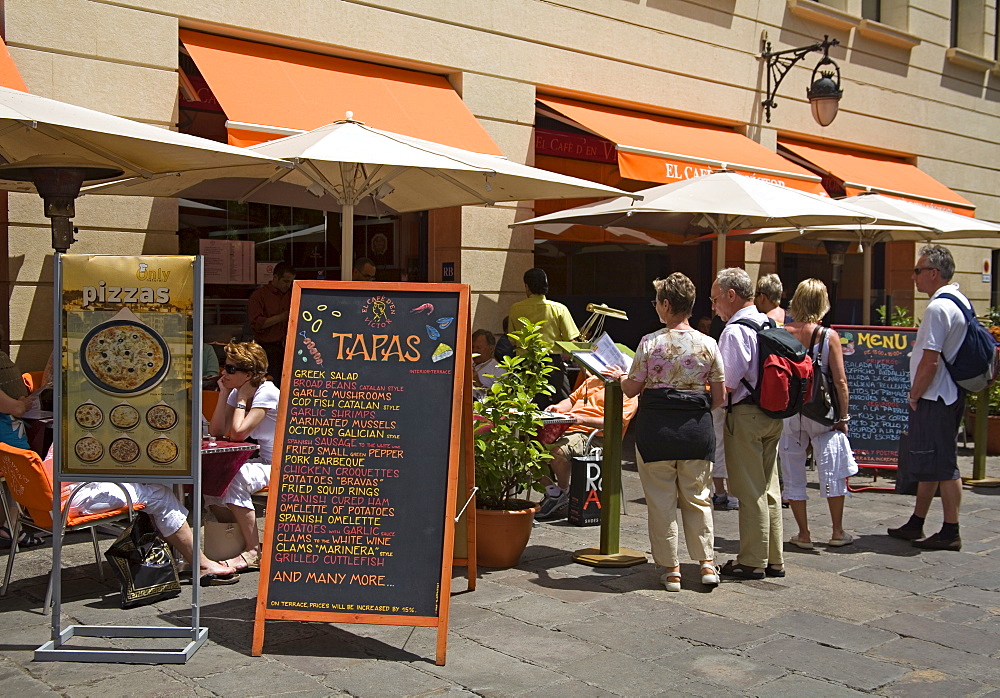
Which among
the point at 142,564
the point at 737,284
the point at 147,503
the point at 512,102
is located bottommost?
the point at 142,564

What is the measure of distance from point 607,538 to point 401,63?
19.4 ft

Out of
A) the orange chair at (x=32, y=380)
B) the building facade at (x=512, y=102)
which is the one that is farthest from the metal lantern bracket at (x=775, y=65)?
the orange chair at (x=32, y=380)

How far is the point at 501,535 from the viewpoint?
19.6ft

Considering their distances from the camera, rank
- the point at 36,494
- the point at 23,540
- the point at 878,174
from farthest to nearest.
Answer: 1. the point at 878,174
2. the point at 23,540
3. the point at 36,494

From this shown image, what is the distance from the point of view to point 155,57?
8.52 meters

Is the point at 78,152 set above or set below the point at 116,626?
above

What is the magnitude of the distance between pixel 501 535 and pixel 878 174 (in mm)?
11458

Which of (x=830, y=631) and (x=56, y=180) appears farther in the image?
(x=56, y=180)

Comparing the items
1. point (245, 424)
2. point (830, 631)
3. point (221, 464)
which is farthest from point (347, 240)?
point (830, 631)

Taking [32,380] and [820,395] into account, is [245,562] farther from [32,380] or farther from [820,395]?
[820,395]

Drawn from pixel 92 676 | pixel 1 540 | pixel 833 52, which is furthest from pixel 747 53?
pixel 92 676

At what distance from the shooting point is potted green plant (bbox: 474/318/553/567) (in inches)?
235

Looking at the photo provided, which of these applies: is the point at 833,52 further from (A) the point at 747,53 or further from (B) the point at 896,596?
(B) the point at 896,596

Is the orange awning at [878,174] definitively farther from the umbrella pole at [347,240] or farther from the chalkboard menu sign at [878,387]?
the umbrella pole at [347,240]
